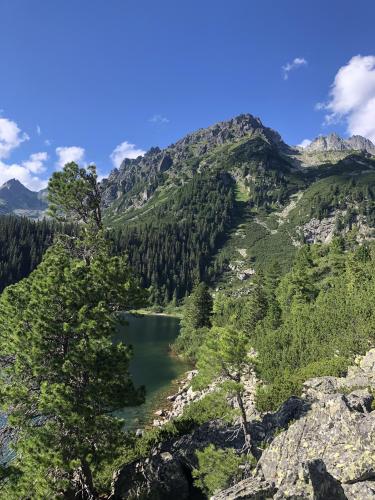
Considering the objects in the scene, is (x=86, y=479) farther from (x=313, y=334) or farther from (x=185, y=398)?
(x=313, y=334)

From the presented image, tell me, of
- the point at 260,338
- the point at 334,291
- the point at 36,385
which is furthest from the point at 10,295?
the point at 334,291

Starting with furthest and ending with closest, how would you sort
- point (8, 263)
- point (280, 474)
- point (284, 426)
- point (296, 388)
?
point (8, 263), point (296, 388), point (284, 426), point (280, 474)

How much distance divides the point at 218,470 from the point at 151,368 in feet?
160

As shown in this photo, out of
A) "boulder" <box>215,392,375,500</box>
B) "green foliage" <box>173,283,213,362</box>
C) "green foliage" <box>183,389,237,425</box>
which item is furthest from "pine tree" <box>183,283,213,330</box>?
"boulder" <box>215,392,375,500</box>

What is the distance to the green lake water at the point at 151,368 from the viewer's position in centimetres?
4350

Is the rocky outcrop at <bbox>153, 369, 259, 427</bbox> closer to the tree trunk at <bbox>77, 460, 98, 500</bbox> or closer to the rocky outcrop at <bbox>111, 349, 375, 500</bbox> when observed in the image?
the rocky outcrop at <bbox>111, 349, 375, 500</bbox>

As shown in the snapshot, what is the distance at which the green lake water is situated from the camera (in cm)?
4350

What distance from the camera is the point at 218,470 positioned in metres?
17.8

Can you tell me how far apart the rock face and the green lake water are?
944 centimetres

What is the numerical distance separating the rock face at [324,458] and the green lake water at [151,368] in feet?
31.0

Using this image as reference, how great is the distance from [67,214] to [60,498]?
13905 mm

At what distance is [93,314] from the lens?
1769 centimetres

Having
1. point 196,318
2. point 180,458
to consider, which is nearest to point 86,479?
point 180,458

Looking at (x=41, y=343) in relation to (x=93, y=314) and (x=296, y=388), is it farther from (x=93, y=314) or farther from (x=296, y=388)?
(x=296, y=388)
